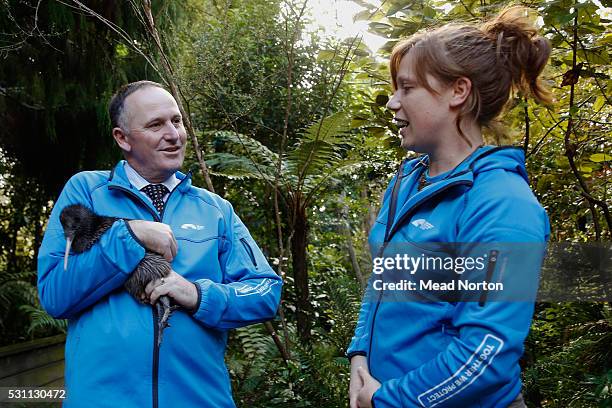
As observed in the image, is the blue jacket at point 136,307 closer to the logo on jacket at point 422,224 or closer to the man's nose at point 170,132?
the man's nose at point 170,132

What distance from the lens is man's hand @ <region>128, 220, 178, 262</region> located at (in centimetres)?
211

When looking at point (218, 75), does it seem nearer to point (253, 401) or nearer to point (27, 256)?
point (253, 401)

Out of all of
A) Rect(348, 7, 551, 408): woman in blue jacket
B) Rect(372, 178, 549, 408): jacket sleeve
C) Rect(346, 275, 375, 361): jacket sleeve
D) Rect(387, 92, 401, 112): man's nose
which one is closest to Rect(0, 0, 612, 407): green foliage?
Rect(348, 7, 551, 408): woman in blue jacket

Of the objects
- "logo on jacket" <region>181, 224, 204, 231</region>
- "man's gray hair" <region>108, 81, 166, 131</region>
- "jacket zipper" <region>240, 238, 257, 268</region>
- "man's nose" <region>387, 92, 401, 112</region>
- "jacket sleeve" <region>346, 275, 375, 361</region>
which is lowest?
"jacket sleeve" <region>346, 275, 375, 361</region>

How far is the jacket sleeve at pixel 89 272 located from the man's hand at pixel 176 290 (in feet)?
0.34

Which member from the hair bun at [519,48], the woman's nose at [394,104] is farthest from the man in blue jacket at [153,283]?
the hair bun at [519,48]

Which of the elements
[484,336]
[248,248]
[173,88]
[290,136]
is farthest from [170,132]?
[290,136]

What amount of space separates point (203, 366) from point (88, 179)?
2.78 ft

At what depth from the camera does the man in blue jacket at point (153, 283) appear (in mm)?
2037

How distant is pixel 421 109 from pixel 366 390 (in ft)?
2.70

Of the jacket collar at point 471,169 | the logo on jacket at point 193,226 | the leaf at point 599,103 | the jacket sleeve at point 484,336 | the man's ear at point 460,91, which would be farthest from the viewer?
the leaf at point 599,103

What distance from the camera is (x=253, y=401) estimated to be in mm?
A: 4141

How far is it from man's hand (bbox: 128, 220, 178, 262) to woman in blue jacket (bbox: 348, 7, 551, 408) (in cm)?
71

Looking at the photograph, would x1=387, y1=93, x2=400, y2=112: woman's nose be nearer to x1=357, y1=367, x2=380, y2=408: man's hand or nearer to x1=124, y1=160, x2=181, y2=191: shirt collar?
x1=357, y1=367, x2=380, y2=408: man's hand
